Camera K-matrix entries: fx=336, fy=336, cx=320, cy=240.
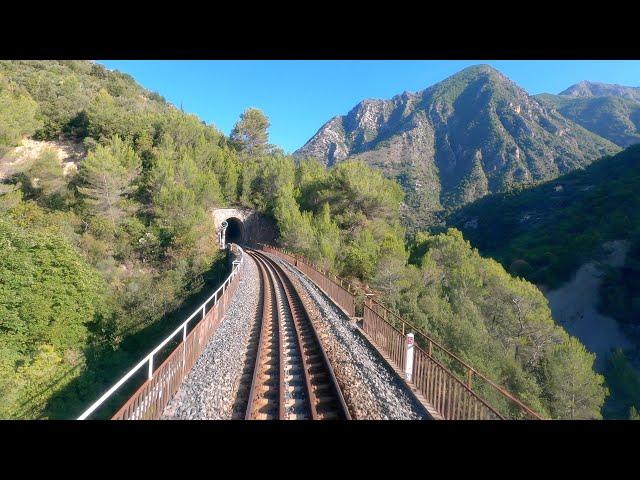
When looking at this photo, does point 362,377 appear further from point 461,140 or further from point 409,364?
point 461,140

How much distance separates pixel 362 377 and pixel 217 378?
2.75 meters

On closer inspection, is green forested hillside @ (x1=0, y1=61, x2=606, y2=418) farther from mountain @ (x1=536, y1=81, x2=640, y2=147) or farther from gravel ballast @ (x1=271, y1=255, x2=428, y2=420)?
mountain @ (x1=536, y1=81, x2=640, y2=147)

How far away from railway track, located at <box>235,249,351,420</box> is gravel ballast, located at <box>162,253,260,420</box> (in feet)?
0.83

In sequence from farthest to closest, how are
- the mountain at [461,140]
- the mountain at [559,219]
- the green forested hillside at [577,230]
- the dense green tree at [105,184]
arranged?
1. the mountain at [461,140]
2. the mountain at [559,219]
3. the green forested hillside at [577,230]
4. the dense green tree at [105,184]

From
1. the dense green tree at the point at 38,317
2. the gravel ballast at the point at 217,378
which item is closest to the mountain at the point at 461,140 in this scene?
the dense green tree at the point at 38,317

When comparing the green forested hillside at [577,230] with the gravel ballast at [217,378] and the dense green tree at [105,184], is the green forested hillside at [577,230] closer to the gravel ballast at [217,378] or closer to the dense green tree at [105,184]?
the gravel ballast at [217,378]

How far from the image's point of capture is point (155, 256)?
29484 mm

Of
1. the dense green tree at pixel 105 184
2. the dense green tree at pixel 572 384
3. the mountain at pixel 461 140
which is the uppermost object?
the mountain at pixel 461 140

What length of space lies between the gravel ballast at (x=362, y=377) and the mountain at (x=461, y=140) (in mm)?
101948

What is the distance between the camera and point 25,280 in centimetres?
1470

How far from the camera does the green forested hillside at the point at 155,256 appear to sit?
1494cm

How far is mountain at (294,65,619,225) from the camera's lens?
118 meters

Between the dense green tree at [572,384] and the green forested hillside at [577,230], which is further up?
the green forested hillside at [577,230]
